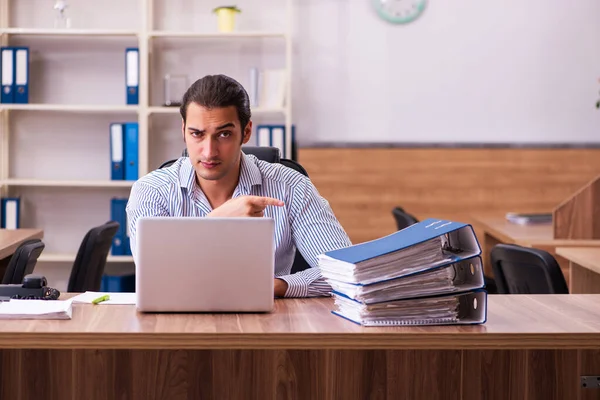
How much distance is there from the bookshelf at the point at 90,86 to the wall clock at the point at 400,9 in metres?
0.60

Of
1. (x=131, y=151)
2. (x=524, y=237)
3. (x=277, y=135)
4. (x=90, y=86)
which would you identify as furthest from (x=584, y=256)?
(x=90, y=86)

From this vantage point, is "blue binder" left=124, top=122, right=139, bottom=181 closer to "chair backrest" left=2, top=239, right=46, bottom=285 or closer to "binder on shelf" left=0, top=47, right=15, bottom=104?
"binder on shelf" left=0, top=47, right=15, bottom=104

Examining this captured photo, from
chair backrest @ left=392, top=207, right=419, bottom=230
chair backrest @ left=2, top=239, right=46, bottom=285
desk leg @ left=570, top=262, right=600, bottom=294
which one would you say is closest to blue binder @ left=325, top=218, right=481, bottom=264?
chair backrest @ left=2, top=239, right=46, bottom=285

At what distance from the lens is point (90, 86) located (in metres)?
5.45

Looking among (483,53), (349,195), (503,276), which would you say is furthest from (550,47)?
(503,276)

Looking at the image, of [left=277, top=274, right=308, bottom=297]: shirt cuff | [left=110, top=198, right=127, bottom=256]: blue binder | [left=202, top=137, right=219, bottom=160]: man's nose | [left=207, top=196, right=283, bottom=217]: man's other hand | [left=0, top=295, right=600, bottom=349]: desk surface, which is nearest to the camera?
[left=0, top=295, right=600, bottom=349]: desk surface

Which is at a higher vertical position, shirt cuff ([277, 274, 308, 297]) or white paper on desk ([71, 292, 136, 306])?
shirt cuff ([277, 274, 308, 297])

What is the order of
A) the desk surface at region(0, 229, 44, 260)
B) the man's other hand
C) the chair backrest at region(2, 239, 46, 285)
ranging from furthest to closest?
the desk surface at region(0, 229, 44, 260) < the chair backrest at region(2, 239, 46, 285) < the man's other hand

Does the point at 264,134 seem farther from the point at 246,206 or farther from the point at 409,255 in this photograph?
the point at 409,255

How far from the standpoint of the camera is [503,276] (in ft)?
9.88

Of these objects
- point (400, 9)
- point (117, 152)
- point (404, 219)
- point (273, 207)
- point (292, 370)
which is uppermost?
point (400, 9)

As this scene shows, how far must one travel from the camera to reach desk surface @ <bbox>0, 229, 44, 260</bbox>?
3.39 m

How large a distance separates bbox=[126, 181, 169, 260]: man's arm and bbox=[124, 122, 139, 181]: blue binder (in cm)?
274

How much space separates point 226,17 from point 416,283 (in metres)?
3.64
